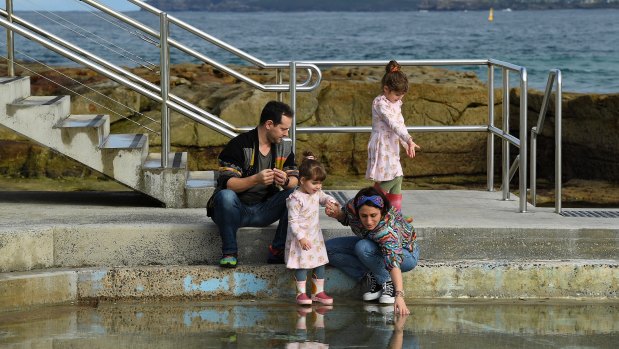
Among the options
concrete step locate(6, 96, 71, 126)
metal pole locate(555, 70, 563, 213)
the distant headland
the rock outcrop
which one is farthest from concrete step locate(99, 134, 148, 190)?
the distant headland

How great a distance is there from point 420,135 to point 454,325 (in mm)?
10010

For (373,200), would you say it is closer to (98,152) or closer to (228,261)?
(228,261)

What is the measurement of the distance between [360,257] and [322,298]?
1.13 feet

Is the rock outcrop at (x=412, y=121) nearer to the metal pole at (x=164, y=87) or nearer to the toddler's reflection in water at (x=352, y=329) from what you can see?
the metal pole at (x=164, y=87)

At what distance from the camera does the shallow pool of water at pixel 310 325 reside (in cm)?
694

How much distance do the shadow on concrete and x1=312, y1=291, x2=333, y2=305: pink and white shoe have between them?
1.94 metres

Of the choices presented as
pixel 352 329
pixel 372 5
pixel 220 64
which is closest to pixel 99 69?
pixel 220 64

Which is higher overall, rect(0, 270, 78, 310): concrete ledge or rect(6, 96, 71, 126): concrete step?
rect(6, 96, 71, 126): concrete step

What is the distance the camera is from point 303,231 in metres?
7.77

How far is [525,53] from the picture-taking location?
61375mm

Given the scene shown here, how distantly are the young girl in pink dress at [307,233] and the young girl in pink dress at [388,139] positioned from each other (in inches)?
34.7

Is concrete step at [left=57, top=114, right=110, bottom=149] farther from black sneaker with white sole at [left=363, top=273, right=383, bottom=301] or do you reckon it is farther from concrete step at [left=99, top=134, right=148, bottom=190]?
black sneaker with white sole at [left=363, top=273, right=383, bottom=301]

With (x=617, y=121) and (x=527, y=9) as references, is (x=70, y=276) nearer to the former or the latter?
(x=617, y=121)

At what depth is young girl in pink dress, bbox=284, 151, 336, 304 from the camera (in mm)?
7730
